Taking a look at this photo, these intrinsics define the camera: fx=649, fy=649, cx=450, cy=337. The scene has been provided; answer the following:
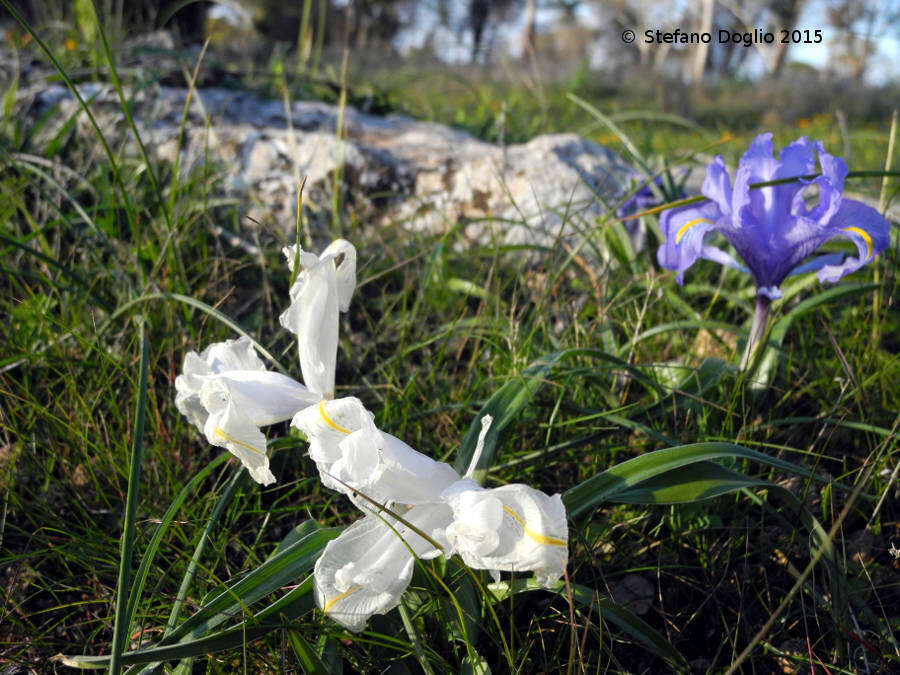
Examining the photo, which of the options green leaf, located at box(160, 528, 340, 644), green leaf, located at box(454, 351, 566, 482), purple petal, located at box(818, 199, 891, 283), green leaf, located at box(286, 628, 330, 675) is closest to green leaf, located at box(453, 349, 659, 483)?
green leaf, located at box(454, 351, 566, 482)

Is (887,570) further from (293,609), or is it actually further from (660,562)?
(293,609)

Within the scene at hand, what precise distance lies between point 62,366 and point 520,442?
125 cm

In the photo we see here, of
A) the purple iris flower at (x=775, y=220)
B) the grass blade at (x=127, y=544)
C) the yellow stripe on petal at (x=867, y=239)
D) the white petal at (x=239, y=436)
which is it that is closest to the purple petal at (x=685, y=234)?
the purple iris flower at (x=775, y=220)

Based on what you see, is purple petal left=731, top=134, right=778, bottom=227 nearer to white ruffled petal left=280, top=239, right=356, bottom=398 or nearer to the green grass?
the green grass

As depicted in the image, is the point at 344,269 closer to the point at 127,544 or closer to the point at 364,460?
the point at 364,460

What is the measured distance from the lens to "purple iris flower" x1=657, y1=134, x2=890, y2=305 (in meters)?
1.50

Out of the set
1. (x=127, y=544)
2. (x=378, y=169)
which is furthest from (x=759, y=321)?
(x=378, y=169)

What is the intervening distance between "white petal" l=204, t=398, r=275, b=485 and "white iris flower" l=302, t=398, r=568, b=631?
0.10 m

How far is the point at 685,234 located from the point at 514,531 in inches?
41.0

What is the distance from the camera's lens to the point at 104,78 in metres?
3.43

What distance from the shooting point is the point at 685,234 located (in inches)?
64.2

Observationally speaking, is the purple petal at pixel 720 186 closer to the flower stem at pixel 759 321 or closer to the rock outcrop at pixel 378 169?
the flower stem at pixel 759 321

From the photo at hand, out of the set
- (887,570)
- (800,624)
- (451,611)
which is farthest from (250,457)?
(887,570)

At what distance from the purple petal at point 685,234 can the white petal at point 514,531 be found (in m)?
0.95
